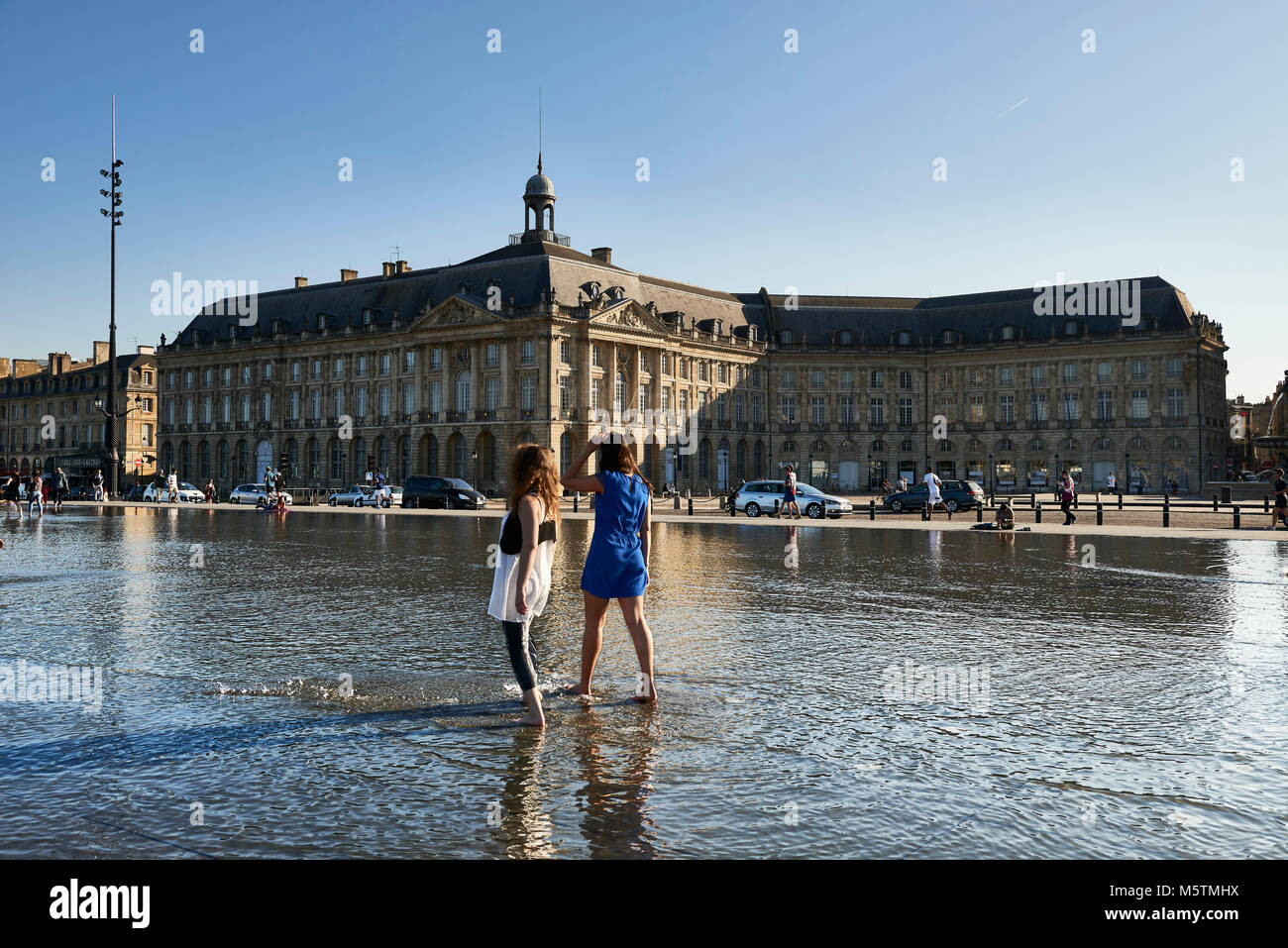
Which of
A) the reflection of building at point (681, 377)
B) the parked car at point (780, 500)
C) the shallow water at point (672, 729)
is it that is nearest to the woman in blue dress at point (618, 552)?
the shallow water at point (672, 729)

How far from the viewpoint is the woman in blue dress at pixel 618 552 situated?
7.46 m

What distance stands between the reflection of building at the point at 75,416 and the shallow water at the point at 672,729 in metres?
104

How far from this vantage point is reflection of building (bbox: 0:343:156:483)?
4264 inches

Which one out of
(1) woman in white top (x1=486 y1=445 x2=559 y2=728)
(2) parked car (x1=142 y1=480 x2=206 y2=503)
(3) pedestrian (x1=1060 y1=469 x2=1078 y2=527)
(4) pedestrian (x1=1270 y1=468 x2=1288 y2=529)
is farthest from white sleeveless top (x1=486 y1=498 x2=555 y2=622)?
(2) parked car (x1=142 y1=480 x2=206 y2=503)

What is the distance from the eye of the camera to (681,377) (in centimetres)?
8750

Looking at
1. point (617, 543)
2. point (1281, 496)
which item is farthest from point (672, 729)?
point (1281, 496)

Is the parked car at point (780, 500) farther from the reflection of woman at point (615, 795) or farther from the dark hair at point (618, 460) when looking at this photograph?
the reflection of woman at point (615, 795)

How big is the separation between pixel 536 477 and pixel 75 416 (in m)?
117

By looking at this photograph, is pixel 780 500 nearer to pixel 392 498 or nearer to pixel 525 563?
pixel 392 498

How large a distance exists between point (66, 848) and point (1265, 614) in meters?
11.9

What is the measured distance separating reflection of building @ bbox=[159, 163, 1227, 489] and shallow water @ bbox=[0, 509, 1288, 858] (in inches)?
2638
